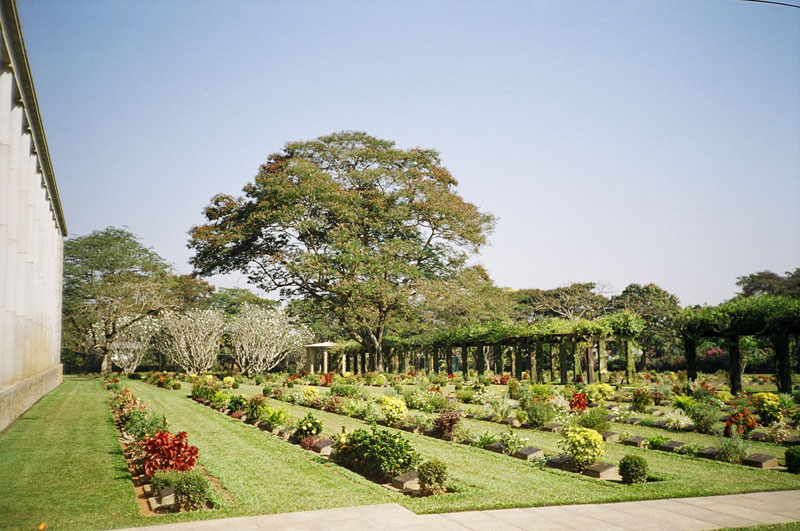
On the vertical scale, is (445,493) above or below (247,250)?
below

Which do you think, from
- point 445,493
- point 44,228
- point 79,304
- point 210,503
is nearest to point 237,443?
point 210,503

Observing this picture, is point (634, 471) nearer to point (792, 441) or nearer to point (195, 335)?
point (792, 441)

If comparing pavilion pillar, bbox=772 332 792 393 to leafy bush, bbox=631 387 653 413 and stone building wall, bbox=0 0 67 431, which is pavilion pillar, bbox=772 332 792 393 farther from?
stone building wall, bbox=0 0 67 431

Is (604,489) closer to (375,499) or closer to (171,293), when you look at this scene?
(375,499)

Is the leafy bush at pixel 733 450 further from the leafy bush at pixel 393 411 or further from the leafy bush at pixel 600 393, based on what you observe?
the leafy bush at pixel 600 393

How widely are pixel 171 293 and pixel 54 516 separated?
42.4 m

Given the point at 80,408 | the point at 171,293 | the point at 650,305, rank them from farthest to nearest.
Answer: the point at 650,305
the point at 171,293
the point at 80,408

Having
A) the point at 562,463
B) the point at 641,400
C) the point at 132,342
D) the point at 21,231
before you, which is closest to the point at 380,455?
the point at 562,463

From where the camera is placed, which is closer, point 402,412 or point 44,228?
point 402,412

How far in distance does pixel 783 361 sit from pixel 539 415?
1308cm

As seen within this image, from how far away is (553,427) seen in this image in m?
16.0

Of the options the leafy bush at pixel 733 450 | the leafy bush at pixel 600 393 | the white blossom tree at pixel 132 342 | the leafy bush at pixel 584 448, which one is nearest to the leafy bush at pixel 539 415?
the leafy bush at pixel 733 450

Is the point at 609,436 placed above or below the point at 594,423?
below

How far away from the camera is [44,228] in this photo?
2630 centimetres
